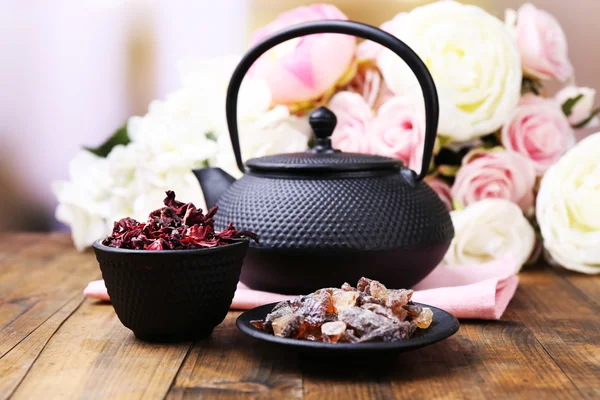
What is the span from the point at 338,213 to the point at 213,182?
0.29 meters

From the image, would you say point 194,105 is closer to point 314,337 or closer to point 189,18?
point 189,18

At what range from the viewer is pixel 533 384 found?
774 millimetres

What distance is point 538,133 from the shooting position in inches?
59.2

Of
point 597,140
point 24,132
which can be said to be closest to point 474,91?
point 597,140

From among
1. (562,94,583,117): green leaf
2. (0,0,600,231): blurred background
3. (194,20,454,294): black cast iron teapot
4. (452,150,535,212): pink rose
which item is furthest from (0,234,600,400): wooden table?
(0,0,600,231): blurred background

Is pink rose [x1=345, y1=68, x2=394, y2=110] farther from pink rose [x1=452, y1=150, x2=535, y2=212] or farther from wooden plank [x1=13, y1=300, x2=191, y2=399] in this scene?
wooden plank [x1=13, y1=300, x2=191, y2=399]

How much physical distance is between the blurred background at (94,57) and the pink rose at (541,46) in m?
0.38

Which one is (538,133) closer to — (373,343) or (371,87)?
(371,87)

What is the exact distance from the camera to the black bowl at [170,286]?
865 millimetres

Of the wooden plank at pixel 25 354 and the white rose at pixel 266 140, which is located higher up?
the white rose at pixel 266 140

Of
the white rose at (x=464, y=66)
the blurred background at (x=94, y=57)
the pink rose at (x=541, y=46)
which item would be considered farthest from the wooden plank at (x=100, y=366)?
the blurred background at (x=94, y=57)

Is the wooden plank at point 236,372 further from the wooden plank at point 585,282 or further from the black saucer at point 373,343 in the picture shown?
the wooden plank at point 585,282

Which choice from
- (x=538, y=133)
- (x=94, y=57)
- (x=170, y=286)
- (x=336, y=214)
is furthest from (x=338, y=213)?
(x=94, y=57)

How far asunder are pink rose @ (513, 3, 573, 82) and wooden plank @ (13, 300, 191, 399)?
965mm
